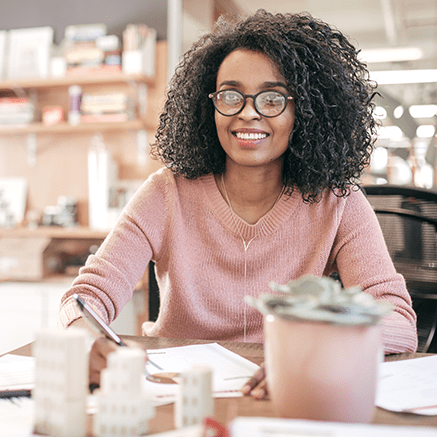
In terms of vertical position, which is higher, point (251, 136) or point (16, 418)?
point (251, 136)

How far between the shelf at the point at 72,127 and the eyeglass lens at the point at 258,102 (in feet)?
6.31

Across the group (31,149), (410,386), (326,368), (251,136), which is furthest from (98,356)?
(31,149)

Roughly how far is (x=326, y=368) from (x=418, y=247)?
→ 1.14m

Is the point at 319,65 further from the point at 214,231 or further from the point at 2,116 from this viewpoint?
the point at 2,116

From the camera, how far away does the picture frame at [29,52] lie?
10.9ft

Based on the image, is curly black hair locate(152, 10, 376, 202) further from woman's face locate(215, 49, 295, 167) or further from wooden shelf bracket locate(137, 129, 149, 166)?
wooden shelf bracket locate(137, 129, 149, 166)

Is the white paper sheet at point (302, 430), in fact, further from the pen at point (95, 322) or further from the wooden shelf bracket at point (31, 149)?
the wooden shelf bracket at point (31, 149)

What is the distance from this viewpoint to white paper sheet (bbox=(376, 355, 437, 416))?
2.07 ft

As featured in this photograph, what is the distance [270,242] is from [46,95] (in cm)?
274

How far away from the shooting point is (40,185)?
3.51 meters

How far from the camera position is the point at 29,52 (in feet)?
11.1

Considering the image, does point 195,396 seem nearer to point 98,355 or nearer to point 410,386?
point 98,355

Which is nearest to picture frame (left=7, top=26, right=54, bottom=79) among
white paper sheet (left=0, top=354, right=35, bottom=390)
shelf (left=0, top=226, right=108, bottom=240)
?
A: shelf (left=0, top=226, right=108, bottom=240)

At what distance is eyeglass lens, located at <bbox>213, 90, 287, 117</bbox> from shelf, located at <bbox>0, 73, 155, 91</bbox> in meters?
1.98
